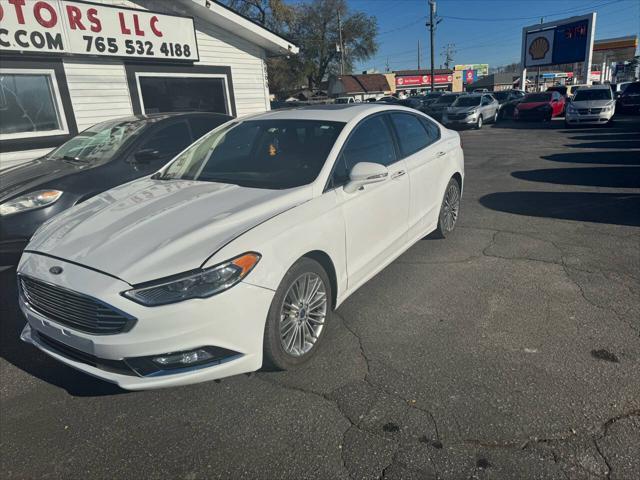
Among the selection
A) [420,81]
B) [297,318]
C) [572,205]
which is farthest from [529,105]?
[420,81]

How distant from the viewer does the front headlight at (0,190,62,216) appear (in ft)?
13.9

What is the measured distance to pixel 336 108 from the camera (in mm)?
3973

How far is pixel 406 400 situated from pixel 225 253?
1377 millimetres

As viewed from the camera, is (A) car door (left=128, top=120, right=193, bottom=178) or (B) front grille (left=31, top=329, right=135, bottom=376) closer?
(B) front grille (left=31, top=329, right=135, bottom=376)

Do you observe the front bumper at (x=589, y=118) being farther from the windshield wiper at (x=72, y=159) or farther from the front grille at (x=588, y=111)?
the windshield wiper at (x=72, y=159)

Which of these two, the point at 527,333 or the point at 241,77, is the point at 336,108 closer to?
the point at 527,333

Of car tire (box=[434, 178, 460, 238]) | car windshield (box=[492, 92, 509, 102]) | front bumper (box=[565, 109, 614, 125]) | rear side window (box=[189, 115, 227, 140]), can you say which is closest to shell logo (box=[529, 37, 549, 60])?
car windshield (box=[492, 92, 509, 102])

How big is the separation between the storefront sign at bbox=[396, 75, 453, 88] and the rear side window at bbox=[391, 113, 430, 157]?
65184mm

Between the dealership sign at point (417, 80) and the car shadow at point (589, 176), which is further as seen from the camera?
the dealership sign at point (417, 80)

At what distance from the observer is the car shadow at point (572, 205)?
5832mm

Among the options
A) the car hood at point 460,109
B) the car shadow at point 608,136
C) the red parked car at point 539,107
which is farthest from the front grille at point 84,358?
the red parked car at point 539,107

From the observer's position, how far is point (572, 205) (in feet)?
21.1

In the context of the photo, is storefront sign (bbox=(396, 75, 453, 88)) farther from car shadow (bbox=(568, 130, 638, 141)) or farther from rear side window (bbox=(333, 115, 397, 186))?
rear side window (bbox=(333, 115, 397, 186))

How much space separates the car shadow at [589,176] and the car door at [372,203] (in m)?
5.50
